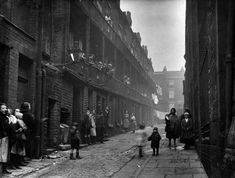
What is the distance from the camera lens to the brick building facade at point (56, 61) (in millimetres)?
12039

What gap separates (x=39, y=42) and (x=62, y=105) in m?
3.99

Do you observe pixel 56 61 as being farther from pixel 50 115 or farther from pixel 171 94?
pixel 171 94

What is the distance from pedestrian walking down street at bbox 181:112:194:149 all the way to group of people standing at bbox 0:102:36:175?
18.9ft

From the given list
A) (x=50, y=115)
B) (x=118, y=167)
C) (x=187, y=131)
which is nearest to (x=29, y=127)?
(x=118, y=167)

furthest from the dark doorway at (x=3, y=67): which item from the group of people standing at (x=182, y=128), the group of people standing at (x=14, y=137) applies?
the group of people standing at (x=182, y=128)

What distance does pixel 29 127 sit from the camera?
11.2m

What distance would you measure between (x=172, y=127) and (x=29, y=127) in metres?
6.36

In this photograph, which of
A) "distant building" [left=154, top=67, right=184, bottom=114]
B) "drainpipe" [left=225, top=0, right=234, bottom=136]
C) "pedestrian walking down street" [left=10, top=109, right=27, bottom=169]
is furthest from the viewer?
"distant building" [left=154, top=67, right=184, bottom=114]

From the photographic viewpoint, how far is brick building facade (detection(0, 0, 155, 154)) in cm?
1204

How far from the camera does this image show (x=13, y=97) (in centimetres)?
1184

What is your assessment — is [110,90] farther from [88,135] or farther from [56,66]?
[56,66]

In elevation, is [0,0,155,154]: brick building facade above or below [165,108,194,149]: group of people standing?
above

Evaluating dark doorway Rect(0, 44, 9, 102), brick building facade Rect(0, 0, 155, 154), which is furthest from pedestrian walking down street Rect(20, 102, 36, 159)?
dark doorway Rect(0, 44, 9, 102)

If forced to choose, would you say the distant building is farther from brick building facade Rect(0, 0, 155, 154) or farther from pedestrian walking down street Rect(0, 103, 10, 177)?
pedestrian walking down street Rect(0, 103, 10, 177)
